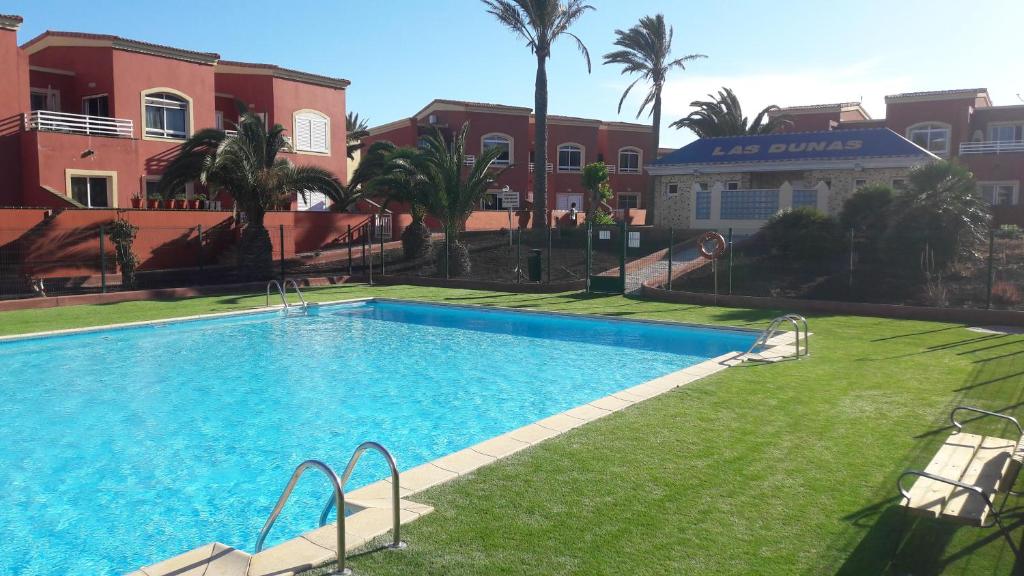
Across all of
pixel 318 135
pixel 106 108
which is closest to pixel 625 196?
pixel 318 135

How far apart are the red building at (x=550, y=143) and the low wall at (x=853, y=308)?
22.2m

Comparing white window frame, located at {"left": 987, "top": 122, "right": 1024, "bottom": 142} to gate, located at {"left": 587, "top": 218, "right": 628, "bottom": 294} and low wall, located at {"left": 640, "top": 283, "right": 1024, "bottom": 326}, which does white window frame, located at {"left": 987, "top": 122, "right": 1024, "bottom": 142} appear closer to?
gate, located at {"left": 587, "top": 218, "right": 628, "bottom": 294}

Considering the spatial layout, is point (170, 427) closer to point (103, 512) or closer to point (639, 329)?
point (103, 512)

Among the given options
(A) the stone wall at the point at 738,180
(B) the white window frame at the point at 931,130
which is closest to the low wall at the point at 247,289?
(A) the stone wall at the point at 738,180

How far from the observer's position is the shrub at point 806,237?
23.7 m

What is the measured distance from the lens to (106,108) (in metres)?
29.2

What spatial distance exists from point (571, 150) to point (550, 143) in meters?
1.70

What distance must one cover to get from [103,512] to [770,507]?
5.82 m

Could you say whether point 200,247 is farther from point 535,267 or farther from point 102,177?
point 535,267

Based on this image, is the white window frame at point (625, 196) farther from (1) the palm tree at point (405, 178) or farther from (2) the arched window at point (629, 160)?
(1) the palm tree at point (405, 178)

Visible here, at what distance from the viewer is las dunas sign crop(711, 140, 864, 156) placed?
31.8 metres

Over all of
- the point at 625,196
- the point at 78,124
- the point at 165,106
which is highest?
the point at 165,106

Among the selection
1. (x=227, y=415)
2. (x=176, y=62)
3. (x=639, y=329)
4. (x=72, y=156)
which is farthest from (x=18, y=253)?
(x=639, y=329)

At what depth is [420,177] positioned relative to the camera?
2666 cm
